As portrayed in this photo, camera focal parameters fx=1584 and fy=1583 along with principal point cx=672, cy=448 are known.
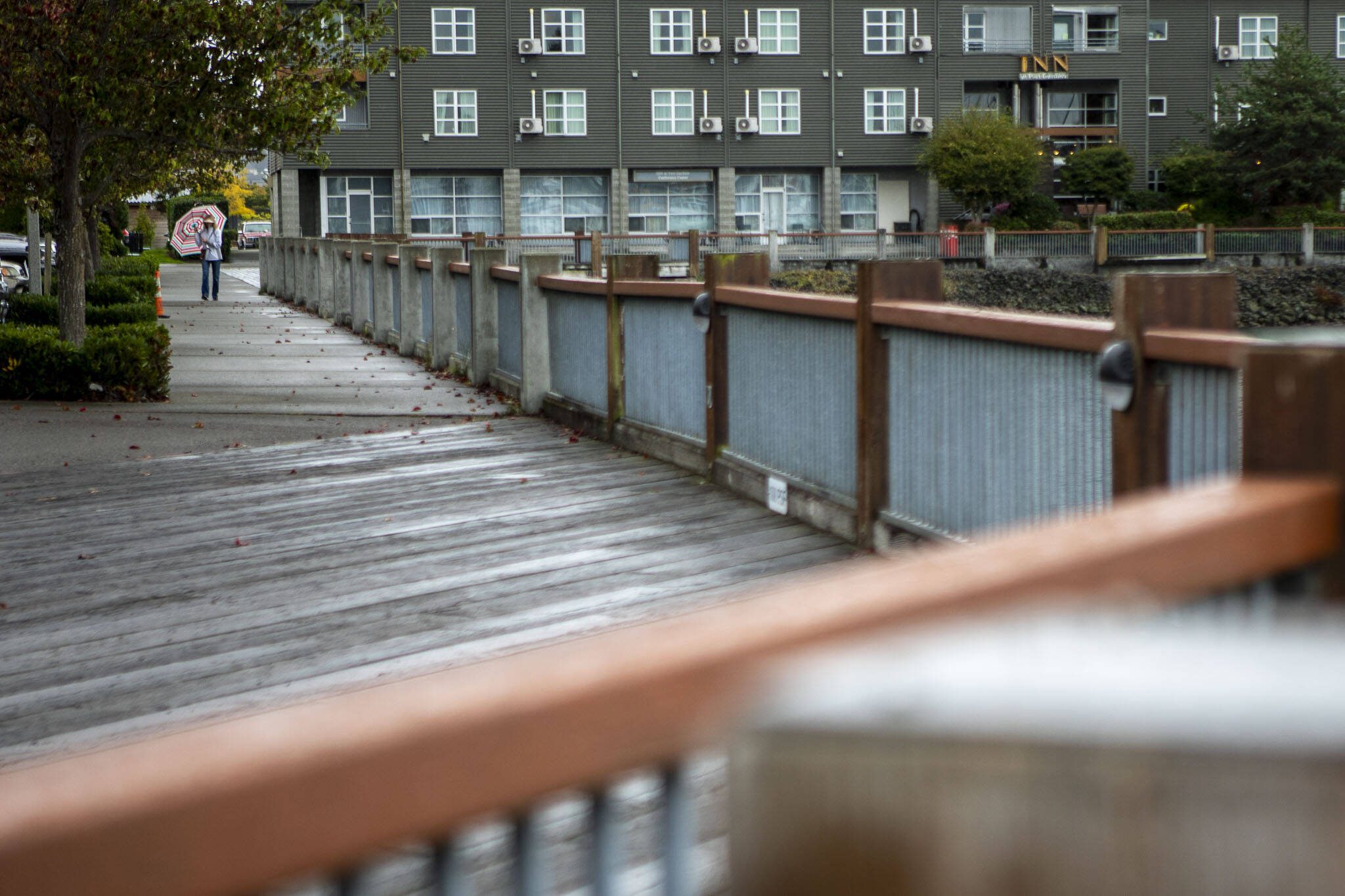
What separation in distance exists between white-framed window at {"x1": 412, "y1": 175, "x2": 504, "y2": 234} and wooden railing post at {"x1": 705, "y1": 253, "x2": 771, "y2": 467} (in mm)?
55956

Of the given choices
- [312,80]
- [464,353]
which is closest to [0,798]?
[464,353]

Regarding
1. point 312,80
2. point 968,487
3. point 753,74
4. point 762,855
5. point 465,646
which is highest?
point 753,74

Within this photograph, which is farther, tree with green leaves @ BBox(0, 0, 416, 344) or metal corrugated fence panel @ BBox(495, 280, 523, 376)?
tree with green leaves @ BBox(0, 0, 416, 344)

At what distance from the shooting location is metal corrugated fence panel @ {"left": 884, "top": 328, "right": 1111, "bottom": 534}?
5879mm

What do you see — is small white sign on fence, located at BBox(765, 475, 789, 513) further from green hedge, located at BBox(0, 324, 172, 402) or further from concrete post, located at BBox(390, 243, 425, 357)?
concrete post, located at BBox(390, 243, 425, 357)

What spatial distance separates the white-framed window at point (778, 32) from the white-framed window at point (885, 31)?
298 centimetres

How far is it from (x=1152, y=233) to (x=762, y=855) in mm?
59322

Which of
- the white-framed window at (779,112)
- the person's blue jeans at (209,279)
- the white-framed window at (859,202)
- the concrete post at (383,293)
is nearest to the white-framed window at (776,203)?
the white-framed window at (859,202)

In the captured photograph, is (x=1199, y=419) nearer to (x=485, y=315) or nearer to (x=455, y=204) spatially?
(x=485, y=315)

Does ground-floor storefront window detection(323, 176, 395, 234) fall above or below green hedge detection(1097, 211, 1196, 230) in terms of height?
above

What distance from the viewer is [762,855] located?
101 cm

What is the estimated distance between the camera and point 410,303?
2056 centimetres

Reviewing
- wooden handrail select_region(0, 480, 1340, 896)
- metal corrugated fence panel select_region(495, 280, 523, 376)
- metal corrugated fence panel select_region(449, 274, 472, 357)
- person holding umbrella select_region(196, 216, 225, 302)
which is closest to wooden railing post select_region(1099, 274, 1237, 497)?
wooden handrail select_region(0, 480, 1340, 896)

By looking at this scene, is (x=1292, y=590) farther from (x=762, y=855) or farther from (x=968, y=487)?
(x=968, y=487)
